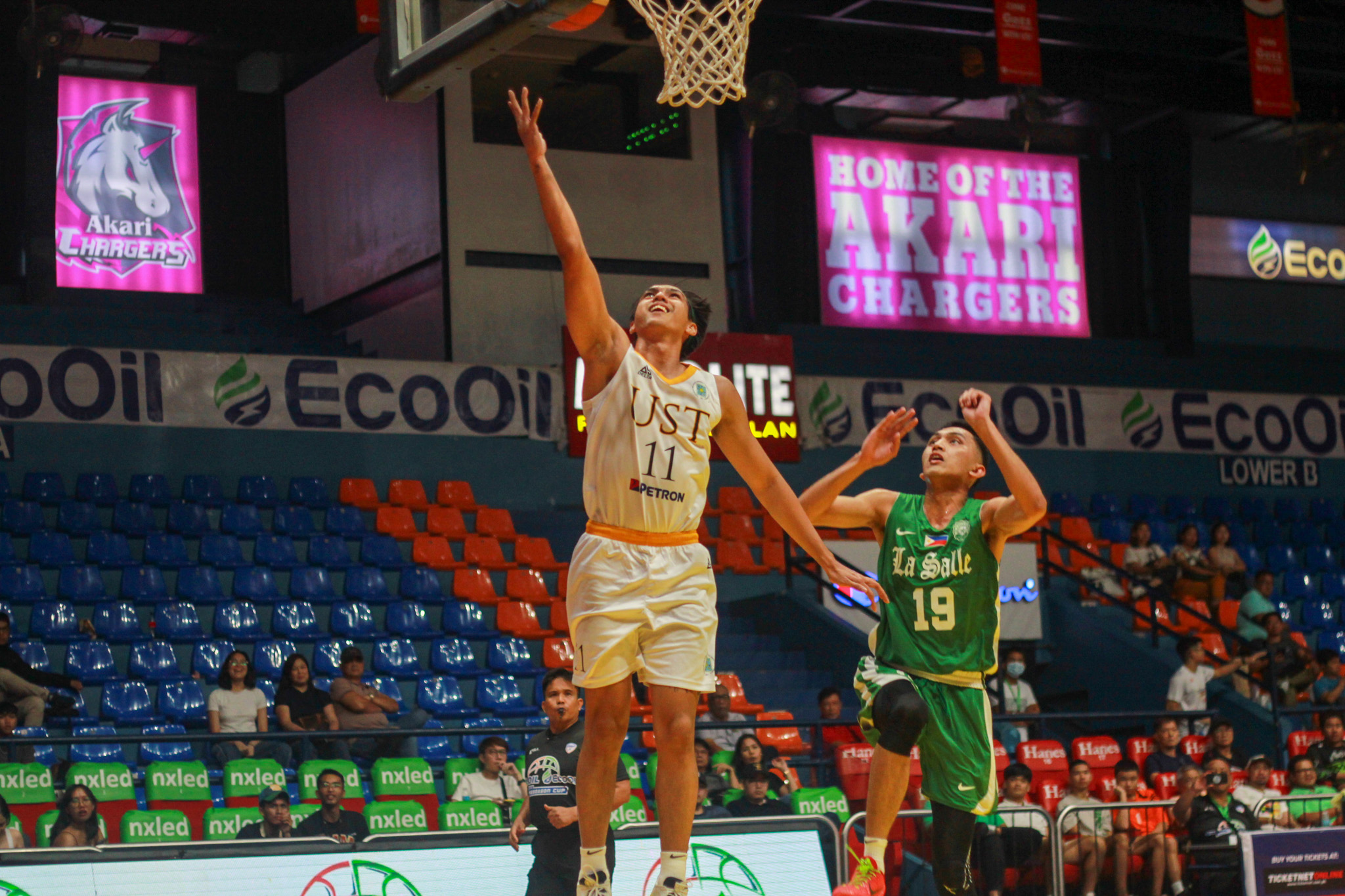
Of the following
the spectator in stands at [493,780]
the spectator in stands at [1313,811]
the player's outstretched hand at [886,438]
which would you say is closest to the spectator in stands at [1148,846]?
the spectator in stands at [1313,811]

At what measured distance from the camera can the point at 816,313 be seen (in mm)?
21125

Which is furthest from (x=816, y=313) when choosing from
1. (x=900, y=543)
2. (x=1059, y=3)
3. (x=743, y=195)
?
(x=900, y=543)

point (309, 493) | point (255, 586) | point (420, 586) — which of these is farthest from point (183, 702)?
point (309, 493)

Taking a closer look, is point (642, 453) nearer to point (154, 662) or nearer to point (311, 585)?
point (154, 662)

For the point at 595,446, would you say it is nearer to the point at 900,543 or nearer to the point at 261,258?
the point at 900,543

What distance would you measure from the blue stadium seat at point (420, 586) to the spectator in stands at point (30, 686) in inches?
133

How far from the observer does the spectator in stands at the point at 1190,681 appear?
1410cm

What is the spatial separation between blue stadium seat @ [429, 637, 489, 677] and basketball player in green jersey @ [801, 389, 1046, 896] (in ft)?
26.5

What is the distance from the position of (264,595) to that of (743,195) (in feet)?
29.8

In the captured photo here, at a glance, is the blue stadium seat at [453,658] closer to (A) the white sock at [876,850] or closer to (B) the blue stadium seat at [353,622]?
(B) the blue stadium seat at [353,622]

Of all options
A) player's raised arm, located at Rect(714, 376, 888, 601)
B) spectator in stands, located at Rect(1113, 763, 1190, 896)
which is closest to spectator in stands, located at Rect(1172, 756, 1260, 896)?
spectator in stands, located at Rect(1113, 763, 1190, 896)

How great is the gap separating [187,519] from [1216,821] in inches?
361

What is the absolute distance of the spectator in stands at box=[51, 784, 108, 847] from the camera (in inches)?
361

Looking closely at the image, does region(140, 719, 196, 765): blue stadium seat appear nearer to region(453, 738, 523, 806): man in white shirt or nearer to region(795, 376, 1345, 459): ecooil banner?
region(453, 738, 523, 806): man in white shirt
